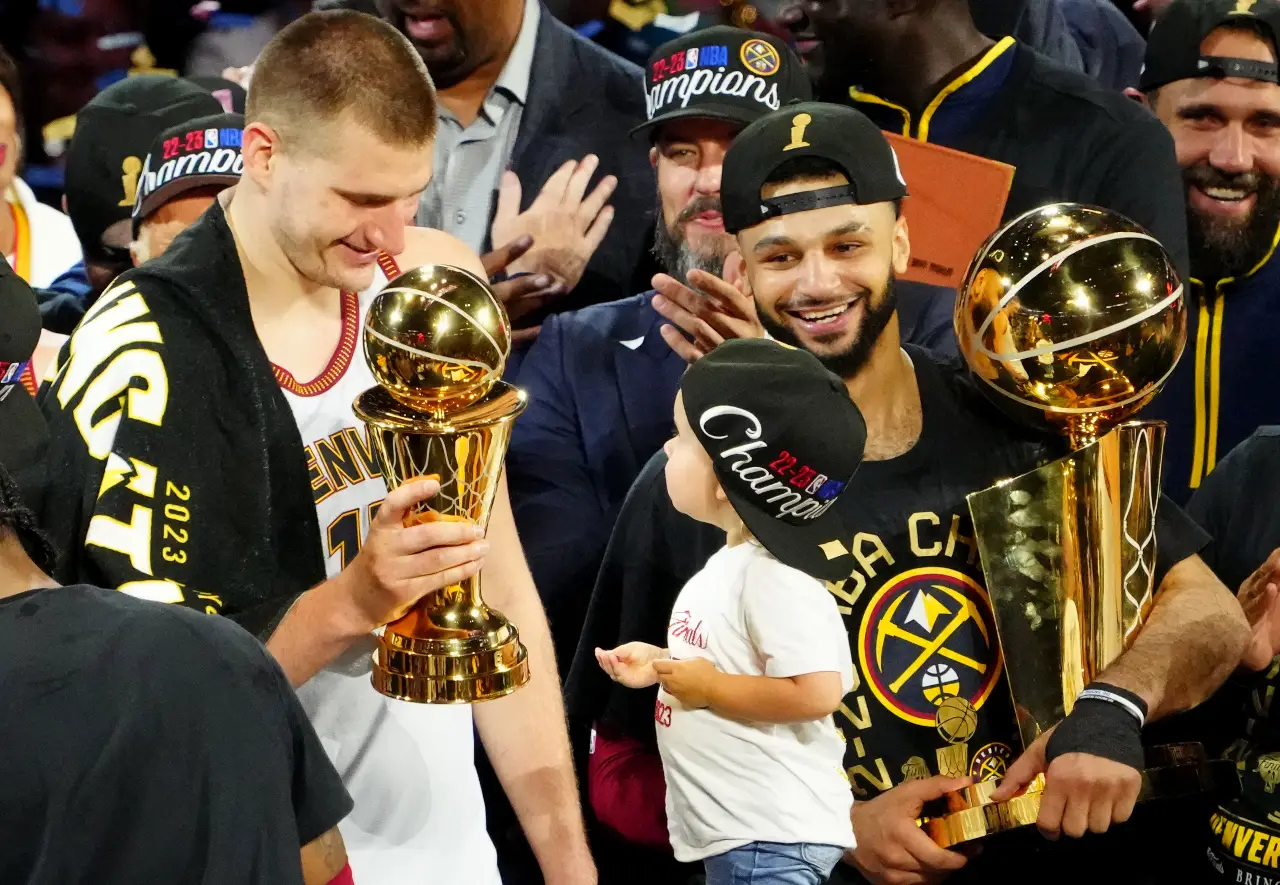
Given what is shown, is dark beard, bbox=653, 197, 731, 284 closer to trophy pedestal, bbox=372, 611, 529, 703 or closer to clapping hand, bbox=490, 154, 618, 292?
clapping hand, bbox=490, 154, 618, 292

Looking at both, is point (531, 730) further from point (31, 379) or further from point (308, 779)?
point (31, 379)

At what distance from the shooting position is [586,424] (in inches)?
107

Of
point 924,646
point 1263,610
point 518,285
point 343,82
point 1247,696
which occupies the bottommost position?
point 1247,696

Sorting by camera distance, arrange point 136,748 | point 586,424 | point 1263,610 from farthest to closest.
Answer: point 586,424, point 1263,610, point 136,748

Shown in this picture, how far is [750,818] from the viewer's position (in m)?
1.94

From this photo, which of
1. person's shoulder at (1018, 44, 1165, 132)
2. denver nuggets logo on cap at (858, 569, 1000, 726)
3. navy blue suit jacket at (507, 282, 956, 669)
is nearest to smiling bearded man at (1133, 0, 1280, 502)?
person's shoulder at (1018, 44, 1165, 132)

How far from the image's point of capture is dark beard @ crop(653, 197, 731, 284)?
2770mm

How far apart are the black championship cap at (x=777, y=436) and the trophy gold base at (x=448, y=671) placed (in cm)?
34

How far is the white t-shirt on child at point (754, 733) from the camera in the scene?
193 cm

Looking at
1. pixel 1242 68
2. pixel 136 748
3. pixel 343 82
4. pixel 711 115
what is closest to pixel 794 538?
pixel 343 82

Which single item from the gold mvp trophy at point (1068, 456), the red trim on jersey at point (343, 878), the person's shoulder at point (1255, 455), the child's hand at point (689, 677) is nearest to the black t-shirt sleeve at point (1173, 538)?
the gold mvp trophy at point (1068, 456)

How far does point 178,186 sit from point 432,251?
2.55ft

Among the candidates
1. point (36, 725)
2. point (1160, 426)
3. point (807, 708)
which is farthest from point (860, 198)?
point (36, 725)

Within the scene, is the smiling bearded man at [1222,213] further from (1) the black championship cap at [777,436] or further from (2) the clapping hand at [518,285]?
(1) the black championship cap at [777,436]
